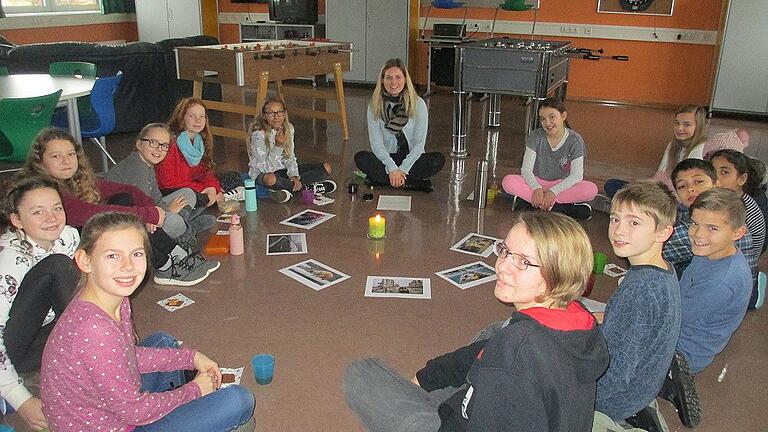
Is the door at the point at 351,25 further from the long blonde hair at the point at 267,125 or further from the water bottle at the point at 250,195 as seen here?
the water bottle at the point at 250,195

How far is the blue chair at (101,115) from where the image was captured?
507 cm

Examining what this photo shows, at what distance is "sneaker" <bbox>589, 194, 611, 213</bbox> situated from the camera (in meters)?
4.66

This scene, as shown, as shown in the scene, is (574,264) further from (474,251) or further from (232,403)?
(474,251)

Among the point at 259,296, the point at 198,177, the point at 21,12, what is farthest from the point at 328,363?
the point at 21,12

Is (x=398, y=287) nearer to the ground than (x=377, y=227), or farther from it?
nearer to the ground

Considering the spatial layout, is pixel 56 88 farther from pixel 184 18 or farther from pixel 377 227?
pixel 184 18

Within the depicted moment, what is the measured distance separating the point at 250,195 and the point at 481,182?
5.29 ft

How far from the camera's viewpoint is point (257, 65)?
6.05m

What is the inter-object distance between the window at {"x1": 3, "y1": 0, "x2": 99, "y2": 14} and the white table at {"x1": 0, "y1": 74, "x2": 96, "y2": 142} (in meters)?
5.62

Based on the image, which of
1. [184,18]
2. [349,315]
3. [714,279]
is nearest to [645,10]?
[714,279]

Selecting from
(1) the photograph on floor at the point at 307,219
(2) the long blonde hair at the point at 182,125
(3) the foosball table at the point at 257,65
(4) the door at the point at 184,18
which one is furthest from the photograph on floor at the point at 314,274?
(4) the door at the point at 184,18

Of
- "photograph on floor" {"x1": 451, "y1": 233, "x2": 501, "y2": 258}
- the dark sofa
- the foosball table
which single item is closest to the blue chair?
the foosball table

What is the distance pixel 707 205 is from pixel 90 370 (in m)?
2.20

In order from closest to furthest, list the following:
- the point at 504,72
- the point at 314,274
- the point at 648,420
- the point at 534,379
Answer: the point at 534,379
the point at 648,420
the point at 314,274
the point at 504,72
